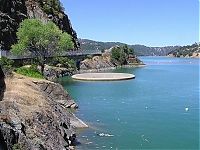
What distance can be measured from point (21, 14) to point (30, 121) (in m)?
Result: 94.2

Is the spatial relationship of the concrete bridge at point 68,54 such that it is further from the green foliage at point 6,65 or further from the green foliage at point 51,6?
the green foliage at point 6,65

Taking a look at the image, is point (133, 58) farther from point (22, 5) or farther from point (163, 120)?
point (163, 120)

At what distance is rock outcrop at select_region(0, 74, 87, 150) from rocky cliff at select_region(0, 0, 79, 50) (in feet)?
231

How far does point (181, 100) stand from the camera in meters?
61.3

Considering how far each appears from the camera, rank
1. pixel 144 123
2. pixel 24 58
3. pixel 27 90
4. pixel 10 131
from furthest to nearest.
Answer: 1. pixel 24 58
2. pixel 144 123
3. pixel 27 90
4. pixel 10 131

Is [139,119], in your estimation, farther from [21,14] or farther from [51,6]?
[51,6]

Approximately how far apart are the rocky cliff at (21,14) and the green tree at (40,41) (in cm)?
1699

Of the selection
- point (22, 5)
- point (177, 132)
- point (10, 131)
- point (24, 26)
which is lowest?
point (177, 132)

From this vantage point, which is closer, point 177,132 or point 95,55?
point 177,132

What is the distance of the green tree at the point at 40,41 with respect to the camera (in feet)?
277

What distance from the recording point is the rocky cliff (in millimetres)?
105562

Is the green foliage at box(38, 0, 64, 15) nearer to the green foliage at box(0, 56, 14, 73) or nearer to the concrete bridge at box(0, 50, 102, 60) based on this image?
the concrete bridge at box(0, 50, 102, 60)

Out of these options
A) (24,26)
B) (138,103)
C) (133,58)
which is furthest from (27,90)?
(133,58)

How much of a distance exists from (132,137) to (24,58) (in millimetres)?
65632
